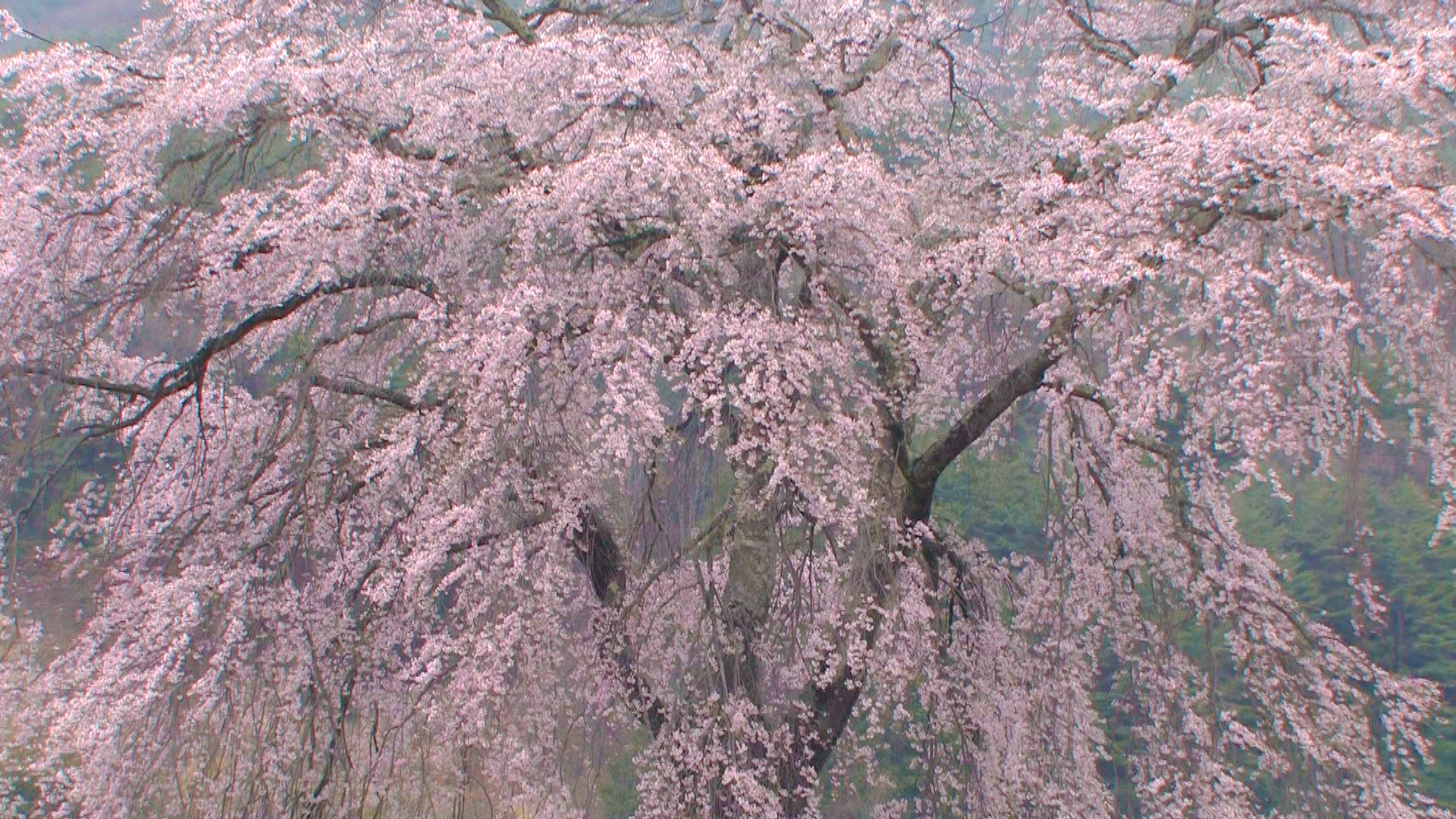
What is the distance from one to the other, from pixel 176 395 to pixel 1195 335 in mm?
4643

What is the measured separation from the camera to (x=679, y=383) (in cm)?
423

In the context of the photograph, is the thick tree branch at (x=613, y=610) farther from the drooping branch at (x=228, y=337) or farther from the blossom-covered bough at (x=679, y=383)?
the drooping branch at (x=228, y=337)

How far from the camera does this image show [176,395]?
17.2 ft

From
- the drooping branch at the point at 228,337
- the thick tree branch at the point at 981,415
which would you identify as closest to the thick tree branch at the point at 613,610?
the drooping branch at the point at 228,337

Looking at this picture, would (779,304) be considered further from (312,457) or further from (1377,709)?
(1377,709)

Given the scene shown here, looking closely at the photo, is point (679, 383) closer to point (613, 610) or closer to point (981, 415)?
point (613, 610)

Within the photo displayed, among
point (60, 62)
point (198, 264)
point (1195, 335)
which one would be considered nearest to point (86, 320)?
point (198, 264)

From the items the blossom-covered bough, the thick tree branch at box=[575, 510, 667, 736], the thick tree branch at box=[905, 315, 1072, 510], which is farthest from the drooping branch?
the thick tree branch at box=[905, 315, 1072, 510]

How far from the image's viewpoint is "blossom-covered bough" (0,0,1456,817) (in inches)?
148

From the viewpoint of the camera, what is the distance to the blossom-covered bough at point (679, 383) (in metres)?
3.76

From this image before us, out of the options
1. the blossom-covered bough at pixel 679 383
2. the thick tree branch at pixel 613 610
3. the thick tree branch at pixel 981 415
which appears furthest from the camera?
the thick tree branch at pixel 613 610

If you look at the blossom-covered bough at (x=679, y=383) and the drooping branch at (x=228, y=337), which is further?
the drooping branch at (x=228, y=337)

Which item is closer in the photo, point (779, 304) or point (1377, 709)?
point (779, 304)

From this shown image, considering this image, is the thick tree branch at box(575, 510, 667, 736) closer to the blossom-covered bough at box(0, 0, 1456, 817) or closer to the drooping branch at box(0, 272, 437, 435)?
the blossom-covered bough at box(0, 0, 1456, 817)
